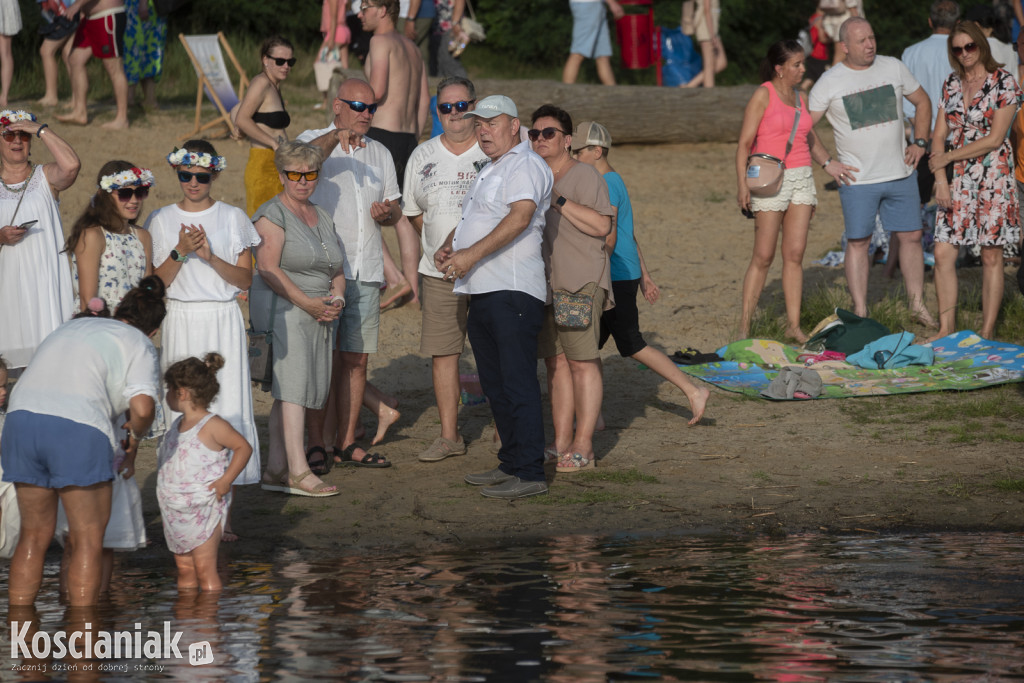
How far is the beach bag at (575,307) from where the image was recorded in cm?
702

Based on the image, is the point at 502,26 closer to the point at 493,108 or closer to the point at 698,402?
the point at 698,402

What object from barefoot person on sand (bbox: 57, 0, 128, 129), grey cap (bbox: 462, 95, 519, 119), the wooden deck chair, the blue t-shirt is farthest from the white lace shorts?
barefoot person on sand (bbox: 57, 0, 128, 129)

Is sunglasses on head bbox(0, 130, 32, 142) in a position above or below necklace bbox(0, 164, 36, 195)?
above

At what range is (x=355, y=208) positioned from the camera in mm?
7363

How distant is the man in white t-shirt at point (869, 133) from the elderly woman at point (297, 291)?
427 cm

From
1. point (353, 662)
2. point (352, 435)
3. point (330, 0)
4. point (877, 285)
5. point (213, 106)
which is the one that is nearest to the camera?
point (353, 662)

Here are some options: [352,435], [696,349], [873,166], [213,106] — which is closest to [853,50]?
[873,166]

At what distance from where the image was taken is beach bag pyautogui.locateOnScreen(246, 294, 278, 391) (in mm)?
6684

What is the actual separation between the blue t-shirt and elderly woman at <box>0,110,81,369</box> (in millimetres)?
2878

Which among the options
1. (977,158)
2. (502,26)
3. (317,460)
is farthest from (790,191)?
(502,26)

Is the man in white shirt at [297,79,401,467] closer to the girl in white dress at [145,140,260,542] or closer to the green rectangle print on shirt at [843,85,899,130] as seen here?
the girl in white dress at [145,140,260,542]

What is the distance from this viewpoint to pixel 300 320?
267 inches

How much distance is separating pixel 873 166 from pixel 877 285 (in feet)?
6.59

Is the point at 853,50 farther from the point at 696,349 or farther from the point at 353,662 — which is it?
the point at 353,662
